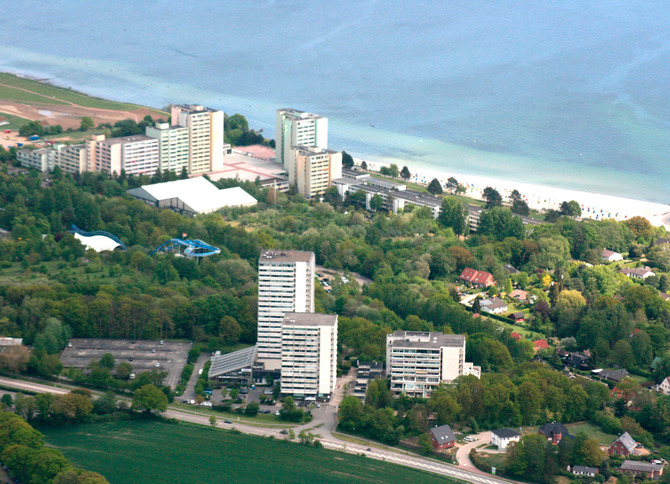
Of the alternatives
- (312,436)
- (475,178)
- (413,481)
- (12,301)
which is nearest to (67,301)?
(12,301)

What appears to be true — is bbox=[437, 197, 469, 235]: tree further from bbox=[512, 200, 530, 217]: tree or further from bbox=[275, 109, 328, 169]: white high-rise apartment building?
bbox=[275, 109, 328, 169]: white high-rise apartment building

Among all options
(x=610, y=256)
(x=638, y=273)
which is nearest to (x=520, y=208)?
(x=610, y=256)

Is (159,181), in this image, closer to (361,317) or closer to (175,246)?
(175,246)

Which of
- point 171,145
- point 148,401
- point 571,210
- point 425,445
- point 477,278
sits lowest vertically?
point 425,445

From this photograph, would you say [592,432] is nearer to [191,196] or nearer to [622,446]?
[622,446]

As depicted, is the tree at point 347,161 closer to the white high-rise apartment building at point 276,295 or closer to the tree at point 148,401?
the white high-rise apartment building at point 276,295

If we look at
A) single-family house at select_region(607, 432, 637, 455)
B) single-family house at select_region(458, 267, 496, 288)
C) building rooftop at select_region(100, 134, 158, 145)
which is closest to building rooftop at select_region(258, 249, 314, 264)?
single-family house at select_region(458, 267, 496, 288)

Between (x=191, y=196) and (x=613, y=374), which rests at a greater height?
(x=191, y=196)
